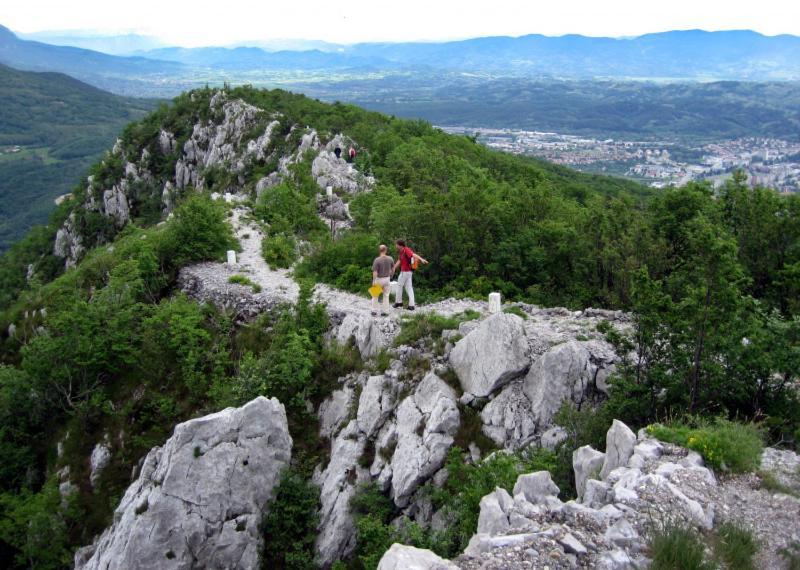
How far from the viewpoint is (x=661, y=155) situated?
12712 centimetres

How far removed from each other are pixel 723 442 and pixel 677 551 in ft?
8.65

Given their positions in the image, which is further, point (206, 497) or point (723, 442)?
point (206, 497)

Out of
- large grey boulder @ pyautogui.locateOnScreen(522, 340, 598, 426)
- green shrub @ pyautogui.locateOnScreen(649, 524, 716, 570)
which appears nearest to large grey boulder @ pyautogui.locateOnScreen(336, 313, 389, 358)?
large grey boulder @ pyautogui.locateOnScreen(522, 340, 598, 426)

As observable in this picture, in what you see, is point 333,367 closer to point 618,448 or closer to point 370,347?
point 370,347

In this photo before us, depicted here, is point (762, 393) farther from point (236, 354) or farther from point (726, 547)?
point (236, 354)

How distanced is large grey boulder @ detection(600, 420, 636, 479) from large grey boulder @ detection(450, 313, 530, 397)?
3.17 m

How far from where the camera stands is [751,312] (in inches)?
419

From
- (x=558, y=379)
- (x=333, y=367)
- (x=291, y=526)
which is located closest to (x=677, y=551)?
(x=558, y=379)

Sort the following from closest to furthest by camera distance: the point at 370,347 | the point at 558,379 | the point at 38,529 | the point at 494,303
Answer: the point at 558,379 < the point at 38,529 < the point at 370,347 < the point at 494,303

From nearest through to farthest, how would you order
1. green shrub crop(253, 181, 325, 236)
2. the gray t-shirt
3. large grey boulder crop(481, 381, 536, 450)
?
large grey boulder crop(481, 381, 536, 450) → the gray t-shirt → green shrub crop(253, 181, 325, 236)

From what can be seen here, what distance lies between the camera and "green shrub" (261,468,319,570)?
471 inches

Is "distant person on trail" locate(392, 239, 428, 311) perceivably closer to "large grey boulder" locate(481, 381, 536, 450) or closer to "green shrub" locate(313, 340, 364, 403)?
"green shrub" locate(313, 340, 364, 403)

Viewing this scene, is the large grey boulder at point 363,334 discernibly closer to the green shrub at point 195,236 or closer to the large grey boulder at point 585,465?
the large grey boulder at point 585,465

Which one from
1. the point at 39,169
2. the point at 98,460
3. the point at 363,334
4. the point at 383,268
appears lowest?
the point at 39,169
